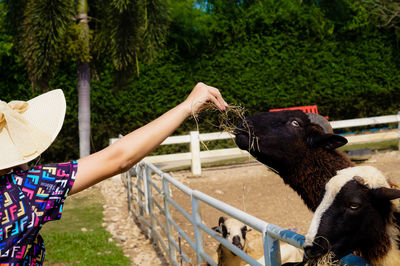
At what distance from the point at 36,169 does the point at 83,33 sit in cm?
1024

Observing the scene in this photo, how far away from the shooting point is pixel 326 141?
3.07m

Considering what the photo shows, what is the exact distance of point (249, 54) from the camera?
14.3 metres

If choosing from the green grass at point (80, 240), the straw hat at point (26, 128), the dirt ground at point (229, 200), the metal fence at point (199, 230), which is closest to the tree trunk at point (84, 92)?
the dirt ground at point (229, 200)

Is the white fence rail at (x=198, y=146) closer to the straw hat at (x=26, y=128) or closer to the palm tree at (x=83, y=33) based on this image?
the palm tree at (x=83, y=33)

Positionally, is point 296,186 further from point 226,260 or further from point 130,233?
point 130,233

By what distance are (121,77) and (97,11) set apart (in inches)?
76.7

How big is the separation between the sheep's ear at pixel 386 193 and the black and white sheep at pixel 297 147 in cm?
115

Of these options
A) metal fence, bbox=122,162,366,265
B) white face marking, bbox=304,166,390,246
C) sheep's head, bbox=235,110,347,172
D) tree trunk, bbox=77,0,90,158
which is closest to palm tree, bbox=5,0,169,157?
tree trunk, bbox=77,0,90,158

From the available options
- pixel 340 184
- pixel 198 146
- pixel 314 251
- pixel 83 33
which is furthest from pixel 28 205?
pixel 83 33

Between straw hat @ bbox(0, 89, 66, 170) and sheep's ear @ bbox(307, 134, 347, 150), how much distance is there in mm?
1993

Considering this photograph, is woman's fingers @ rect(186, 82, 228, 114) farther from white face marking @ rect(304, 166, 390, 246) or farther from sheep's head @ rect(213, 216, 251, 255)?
sheep's head @ rect(213, 216, 251, 255)

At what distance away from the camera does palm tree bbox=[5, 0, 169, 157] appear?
1000 centimetres

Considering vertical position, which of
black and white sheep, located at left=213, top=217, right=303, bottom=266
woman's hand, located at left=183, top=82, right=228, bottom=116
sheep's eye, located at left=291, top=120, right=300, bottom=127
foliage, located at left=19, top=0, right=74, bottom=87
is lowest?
black and white sheep, located at left=213, top=217, right=303, bottom=266

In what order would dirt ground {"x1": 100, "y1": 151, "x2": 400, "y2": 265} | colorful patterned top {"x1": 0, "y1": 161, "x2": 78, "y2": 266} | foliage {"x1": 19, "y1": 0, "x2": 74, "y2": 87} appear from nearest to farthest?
colorful patterned top {"x1": 0, "y1": 161, "x2": 78, "y2": 266} < dirt ground {"x1": 100, "y1": 151, "x2": 400, "y2": 265} < foliage {"x1": 19, "y1": 0, "x2": 74, "y2": 87}
